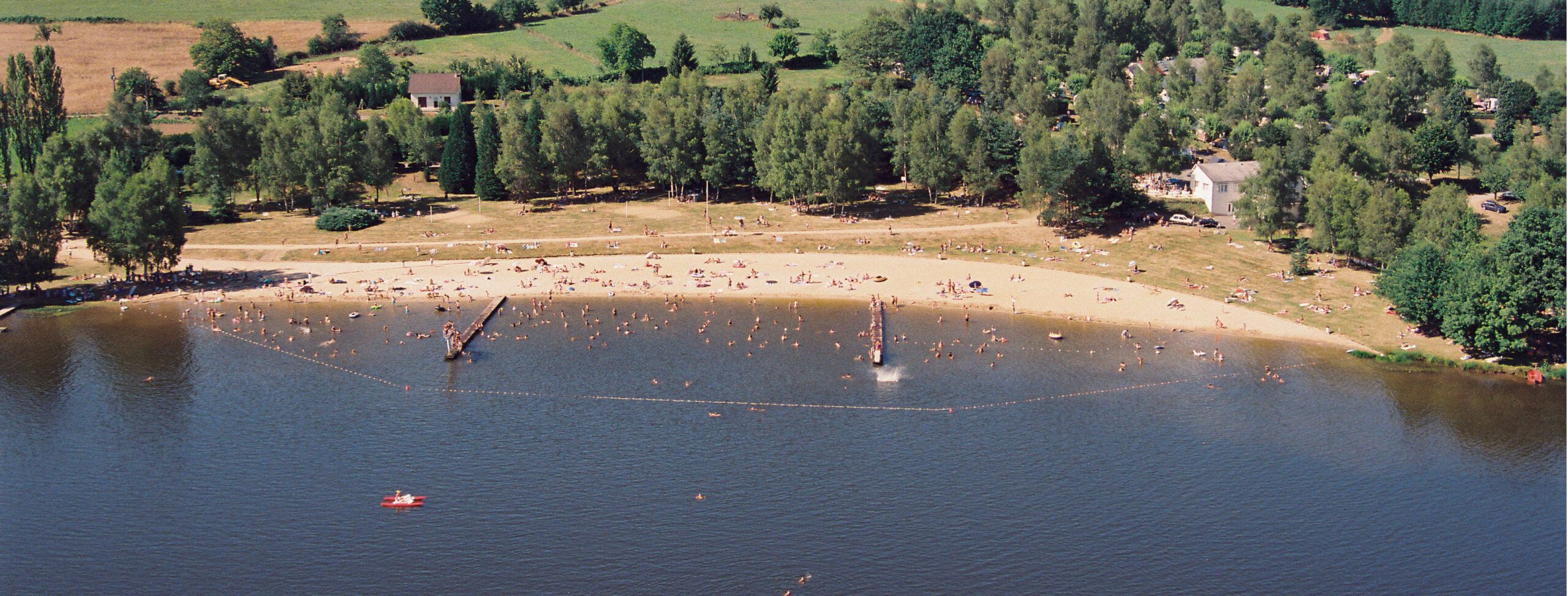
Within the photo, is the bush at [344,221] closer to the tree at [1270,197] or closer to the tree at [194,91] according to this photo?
the tree at [194,91]

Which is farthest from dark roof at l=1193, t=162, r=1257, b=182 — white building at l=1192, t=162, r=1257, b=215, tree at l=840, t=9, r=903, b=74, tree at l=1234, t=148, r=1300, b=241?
tree at l=840, t=9, r=903, b=74

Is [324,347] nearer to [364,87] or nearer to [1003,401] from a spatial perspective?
[1003,401]

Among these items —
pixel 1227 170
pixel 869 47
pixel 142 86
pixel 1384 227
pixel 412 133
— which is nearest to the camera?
pixel 1384 227

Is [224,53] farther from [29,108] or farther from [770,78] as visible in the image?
[770,78]

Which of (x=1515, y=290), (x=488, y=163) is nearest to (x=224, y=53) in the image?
(x=488, y=163)

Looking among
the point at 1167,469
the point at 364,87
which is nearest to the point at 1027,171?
A: the point at 1167,469

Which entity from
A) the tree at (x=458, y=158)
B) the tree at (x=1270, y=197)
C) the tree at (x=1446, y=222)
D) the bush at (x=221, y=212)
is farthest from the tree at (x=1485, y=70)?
the bush at (x=221, y=212)
